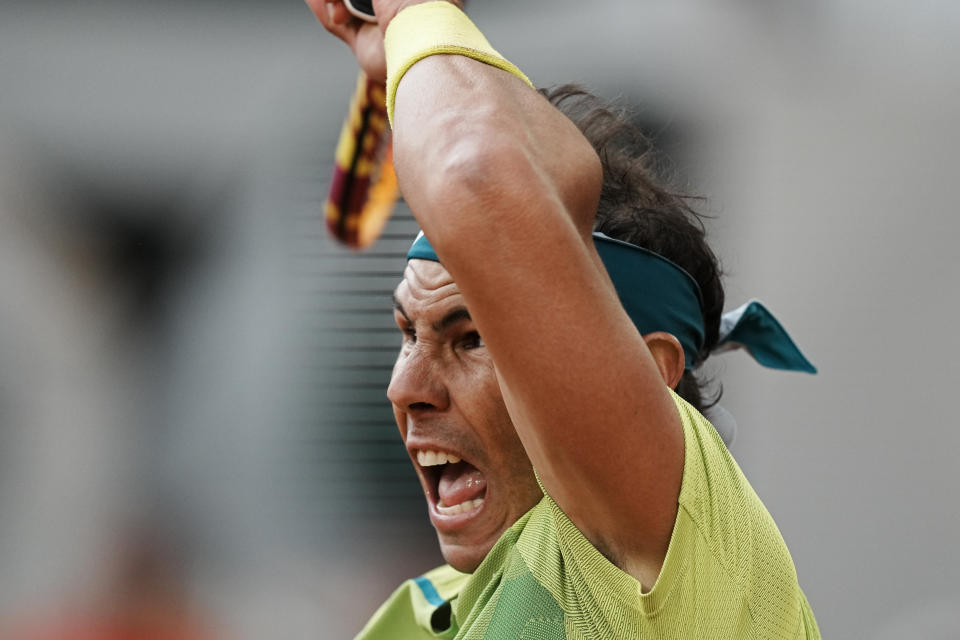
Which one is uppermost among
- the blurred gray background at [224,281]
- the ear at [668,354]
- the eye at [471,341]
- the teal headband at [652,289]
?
the teal headband at [652,289]

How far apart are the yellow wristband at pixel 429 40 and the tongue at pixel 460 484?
2.46ft

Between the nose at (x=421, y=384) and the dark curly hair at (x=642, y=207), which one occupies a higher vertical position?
the dark curly hair at (x=642, y=207)

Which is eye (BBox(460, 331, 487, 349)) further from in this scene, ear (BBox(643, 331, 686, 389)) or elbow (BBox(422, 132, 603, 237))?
elbow (BBox(422, 132, 603, 237))

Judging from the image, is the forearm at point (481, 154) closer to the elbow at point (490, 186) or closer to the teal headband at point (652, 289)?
the elbow at point (490, 186)

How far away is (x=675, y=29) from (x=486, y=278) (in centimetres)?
506

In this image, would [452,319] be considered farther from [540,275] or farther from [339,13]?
[540,275]

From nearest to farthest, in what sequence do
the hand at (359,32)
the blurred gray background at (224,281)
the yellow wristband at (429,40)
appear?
the yellow wristband at (429,40) < the hand at (359,32) < the blurred gray background at (224,281)

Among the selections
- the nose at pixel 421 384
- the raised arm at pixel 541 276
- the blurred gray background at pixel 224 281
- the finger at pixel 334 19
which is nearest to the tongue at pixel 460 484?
the nose at pixel 421 384

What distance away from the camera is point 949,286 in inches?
201

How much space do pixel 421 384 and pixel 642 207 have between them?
17.8 inches

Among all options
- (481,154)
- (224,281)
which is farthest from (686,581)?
(224,281)

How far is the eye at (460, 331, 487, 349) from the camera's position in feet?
5.32

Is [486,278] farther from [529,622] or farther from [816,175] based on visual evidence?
[816,175]

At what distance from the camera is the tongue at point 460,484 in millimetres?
1658
